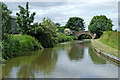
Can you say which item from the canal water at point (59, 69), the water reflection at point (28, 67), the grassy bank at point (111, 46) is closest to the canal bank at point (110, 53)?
the grassy bank at point (111, 46)

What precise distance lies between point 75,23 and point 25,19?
64.5 m

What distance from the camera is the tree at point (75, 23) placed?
293ft

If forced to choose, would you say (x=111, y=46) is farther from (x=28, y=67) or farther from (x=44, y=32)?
(x=28, y=67)

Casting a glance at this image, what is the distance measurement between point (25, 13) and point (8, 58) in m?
13.2

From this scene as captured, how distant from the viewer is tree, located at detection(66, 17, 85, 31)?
293ft

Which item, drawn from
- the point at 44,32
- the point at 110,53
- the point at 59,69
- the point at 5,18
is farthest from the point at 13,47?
the point at 44,32

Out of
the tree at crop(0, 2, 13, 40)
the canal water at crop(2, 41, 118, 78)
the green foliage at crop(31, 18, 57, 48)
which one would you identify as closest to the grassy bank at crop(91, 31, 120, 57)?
the canal water at crop(2, 41, 118, 78)

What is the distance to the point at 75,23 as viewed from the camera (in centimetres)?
9056

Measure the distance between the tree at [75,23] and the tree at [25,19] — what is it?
60572mm

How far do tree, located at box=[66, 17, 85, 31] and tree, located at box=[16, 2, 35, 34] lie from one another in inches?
2385

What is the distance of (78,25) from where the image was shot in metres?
92.9

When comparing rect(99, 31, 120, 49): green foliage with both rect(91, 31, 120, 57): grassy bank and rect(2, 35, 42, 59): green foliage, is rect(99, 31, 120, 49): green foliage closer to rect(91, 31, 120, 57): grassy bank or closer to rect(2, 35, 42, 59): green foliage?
rect(91, 31, 120, 57): grassy bank

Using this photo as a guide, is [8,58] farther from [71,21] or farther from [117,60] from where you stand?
[71,21]

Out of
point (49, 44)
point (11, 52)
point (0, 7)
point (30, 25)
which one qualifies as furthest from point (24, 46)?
point (49, 44)
